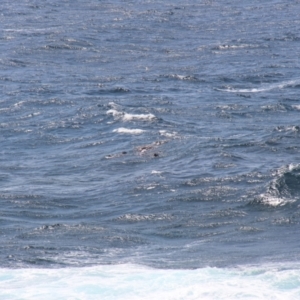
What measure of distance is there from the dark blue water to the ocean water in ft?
0.38

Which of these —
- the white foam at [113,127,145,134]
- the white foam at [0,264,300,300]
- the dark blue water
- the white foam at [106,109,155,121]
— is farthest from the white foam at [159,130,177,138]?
the white foam at [0,264,300,300]

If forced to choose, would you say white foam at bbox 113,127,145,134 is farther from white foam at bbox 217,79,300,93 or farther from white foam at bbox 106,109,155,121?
white foam at bbox 217,79,300,93

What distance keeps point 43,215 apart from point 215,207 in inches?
347

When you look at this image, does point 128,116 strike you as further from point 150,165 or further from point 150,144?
point 150,165

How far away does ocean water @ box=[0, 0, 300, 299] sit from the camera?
121 feet

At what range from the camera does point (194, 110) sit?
64625mm

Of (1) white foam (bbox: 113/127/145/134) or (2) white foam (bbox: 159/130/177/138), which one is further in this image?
(1) white foam (bbox: 113/127/145/134)

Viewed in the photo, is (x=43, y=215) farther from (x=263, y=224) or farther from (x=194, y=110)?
(x=194, y=110)

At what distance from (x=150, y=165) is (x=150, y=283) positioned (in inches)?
621

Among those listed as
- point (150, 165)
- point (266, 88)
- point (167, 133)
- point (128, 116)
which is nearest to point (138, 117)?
point (128, 116)

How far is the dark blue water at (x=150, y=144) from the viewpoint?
4066 cm

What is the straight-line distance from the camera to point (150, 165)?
51062mm

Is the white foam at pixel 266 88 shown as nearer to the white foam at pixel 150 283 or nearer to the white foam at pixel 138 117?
the white foam at pixel 138 117

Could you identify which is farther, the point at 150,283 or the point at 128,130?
the point at 128,130
